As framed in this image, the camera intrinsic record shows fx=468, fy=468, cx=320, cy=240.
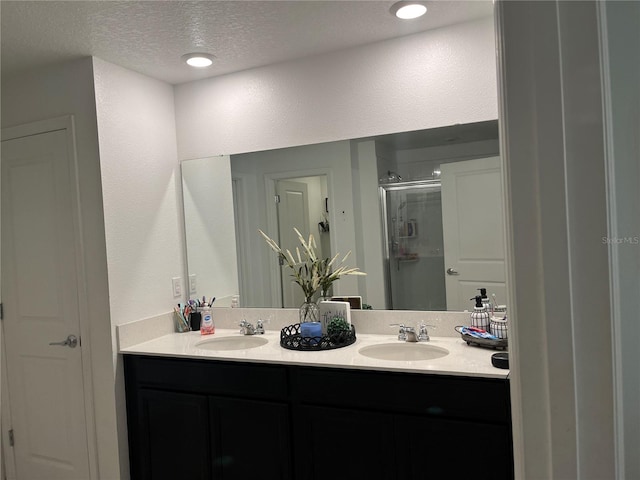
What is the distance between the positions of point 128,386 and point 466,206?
6.24 ft

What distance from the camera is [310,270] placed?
2.51 m

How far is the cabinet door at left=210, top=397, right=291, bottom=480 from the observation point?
2.03 meters

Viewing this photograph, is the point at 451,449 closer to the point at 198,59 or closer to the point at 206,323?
the point at 206,323

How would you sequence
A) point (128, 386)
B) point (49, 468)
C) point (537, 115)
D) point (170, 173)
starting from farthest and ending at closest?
point (170, 173) < point (49, 468) < point (128, 386) < point (537, 115)

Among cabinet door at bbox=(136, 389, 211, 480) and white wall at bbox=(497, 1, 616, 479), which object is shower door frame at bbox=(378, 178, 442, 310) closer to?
cabinet door at bbox=(136, 389, 211, 480)

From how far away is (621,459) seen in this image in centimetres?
41

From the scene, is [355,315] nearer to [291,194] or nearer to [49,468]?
[291,194]

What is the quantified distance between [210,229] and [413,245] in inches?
48.6

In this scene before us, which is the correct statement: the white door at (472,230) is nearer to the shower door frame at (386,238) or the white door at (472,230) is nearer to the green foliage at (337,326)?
the shower door frame at (386,238)

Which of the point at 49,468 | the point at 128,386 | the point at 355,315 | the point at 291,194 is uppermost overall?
the point at 291,194

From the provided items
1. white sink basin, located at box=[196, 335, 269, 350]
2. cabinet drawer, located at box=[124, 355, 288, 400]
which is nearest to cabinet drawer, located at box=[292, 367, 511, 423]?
cabinet drawer, located at box=[124, 355, 288, 400]

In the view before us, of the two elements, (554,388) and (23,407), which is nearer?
(554,388)

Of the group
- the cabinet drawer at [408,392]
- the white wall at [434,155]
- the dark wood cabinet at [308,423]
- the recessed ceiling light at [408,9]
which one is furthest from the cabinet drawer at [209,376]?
the recessed ceiling light at [408,9]

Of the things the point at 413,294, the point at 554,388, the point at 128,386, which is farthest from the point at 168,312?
the point at 554,388
